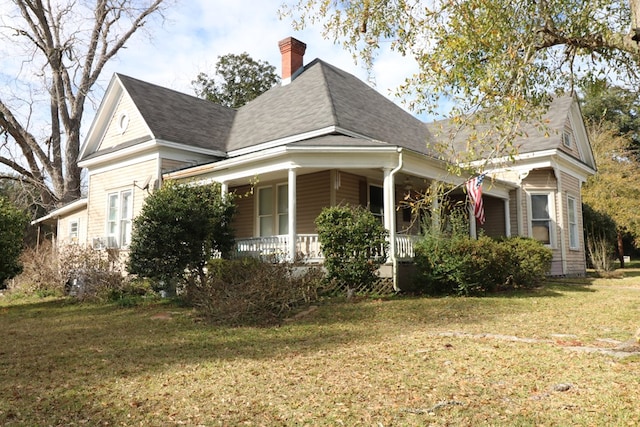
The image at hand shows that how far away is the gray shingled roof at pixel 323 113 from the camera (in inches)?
590

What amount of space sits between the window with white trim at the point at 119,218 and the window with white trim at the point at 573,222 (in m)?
16.1

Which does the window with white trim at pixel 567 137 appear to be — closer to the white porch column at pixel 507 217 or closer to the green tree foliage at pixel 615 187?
the white porch column at pixel 507 217

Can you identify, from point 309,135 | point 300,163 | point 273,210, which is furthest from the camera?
point 273,210

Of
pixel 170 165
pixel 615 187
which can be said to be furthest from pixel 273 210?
pixel 615 187

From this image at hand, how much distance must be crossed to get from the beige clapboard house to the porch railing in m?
0.05

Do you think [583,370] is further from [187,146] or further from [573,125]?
[573,125]

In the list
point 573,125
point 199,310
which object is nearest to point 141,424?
point 199,310

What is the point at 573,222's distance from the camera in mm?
19078

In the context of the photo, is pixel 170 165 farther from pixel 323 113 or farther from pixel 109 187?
pixel 323 113

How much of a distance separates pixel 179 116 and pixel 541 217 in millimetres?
13514

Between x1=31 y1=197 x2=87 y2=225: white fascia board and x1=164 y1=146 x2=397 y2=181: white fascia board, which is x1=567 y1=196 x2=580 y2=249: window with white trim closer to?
x1=164 y1=146 x2=397 y2=181: white fascia board

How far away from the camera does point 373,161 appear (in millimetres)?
11992

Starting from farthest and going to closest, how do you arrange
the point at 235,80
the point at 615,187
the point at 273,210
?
the point at 235,80, the point at 615,187, the point at 273,210

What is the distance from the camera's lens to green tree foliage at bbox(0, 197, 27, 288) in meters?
12.0
